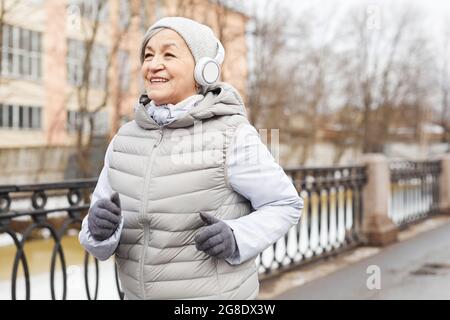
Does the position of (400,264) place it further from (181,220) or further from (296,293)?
(181,220)

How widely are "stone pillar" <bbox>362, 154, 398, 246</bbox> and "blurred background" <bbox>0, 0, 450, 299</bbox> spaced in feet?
0.72

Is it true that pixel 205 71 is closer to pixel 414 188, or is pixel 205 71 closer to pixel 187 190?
pixel 187 190

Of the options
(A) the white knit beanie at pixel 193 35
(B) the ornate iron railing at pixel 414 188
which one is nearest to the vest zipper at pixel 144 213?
(A) the white knit beanie at pixel 193 35

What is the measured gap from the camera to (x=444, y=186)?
40.6 ft

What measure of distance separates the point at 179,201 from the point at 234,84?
16602 millimetres

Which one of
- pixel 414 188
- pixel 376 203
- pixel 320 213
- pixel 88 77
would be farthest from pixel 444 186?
pixel 88 77

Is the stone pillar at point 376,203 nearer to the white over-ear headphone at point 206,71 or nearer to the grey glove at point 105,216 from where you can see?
the white over-ear headphone at point 206,71

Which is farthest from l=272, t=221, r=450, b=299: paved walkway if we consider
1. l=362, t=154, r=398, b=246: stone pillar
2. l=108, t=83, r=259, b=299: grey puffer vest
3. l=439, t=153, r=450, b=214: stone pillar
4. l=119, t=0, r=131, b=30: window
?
l=119, t=0, r=131, b=30: window

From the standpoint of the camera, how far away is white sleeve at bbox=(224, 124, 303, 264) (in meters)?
1.94

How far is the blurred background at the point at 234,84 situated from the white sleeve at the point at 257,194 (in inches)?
251

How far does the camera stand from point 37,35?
96.4ft

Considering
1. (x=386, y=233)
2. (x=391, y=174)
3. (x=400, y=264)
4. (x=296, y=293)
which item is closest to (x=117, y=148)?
(x=296, y=293)

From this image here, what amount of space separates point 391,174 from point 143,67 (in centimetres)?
830

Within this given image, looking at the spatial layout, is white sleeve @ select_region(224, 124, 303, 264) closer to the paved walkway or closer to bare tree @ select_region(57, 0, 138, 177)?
the paved walkway
